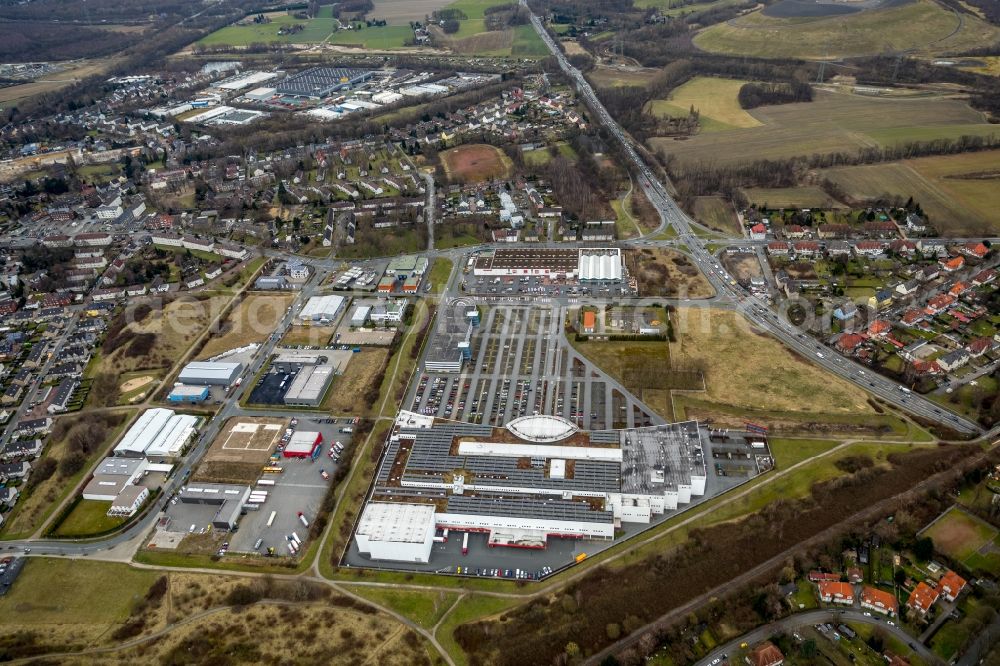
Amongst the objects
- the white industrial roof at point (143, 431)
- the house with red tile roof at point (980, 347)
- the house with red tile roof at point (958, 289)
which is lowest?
the white industrial roof at point (143, 431)

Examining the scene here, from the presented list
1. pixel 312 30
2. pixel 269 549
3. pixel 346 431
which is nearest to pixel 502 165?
pixel 346 431

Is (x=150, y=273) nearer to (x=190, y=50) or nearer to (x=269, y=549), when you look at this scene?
(x=269, y=549)

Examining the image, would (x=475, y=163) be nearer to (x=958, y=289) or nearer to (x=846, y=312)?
(x=846, y=312)

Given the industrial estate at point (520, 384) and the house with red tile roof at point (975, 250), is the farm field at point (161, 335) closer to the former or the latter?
the industrial estate at point (520, 384)

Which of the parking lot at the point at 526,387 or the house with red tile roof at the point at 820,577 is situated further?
the parking lot at the point at 526,387

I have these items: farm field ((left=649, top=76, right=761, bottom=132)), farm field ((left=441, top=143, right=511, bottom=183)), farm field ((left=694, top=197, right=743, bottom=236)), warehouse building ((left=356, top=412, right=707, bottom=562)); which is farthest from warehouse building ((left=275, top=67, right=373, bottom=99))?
warehouse building ((left=356, top=412, right=707, bottom=562))

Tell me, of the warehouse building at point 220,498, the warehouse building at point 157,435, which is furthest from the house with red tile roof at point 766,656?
the warehouse building at point 157,435

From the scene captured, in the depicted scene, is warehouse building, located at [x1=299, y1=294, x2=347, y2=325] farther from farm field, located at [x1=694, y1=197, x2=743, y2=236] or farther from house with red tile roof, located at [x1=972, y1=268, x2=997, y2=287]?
house with red tile roof, located at [x1=972, y1=268, x2=997, y2=287]
